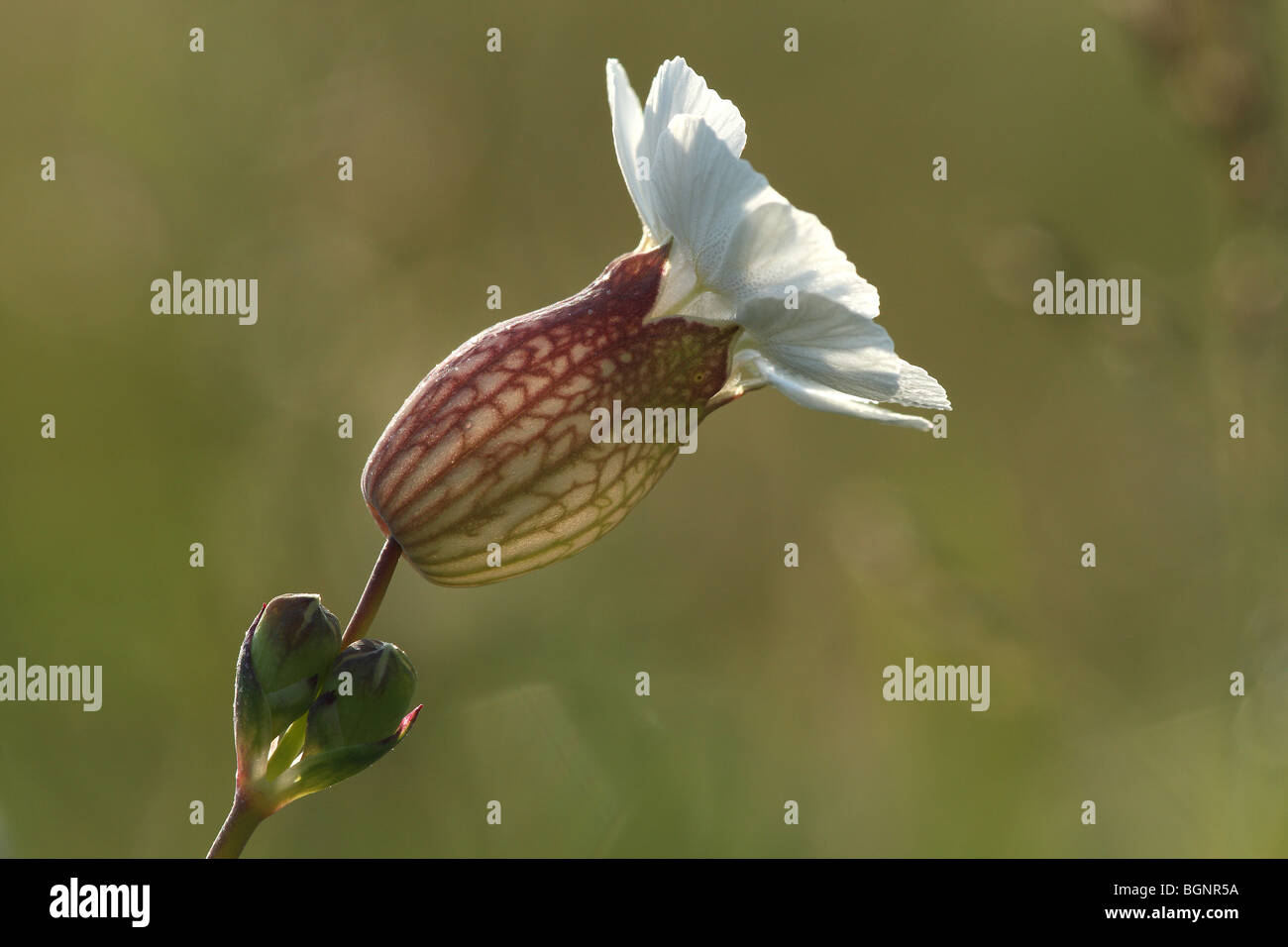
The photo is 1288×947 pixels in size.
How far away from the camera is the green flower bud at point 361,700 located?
104cm

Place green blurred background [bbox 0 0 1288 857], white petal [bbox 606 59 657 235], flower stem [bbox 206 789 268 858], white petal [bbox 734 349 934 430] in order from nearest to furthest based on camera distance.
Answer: flower stem [bbox 206 789 268 858] → white petal [bbox 734 349 934 430] → white petal [bbox 606 59 657 235] → green blurred background [bbox 0 0 1288 857]

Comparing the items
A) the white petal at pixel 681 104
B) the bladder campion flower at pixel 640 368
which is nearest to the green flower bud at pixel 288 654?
the bladder campion flower at pixel 640 368

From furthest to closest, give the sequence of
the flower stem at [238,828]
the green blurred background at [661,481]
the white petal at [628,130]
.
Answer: the green blurred background at [661,481] < the white petal at [628,130] < the flower stem at [238,828]

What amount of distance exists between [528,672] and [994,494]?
1118 mm

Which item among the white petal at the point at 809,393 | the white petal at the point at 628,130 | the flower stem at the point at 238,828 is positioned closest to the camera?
the flower stem at the point at 238,828

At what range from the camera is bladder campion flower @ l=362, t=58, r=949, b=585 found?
1173mm

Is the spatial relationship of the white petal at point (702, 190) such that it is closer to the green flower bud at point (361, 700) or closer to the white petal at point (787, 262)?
the white petal at point (787, 262)

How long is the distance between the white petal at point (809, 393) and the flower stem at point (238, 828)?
1.96ft

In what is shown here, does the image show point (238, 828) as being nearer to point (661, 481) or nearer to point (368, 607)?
point (368, 607)

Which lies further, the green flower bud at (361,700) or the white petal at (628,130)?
the white petal at (628,130)

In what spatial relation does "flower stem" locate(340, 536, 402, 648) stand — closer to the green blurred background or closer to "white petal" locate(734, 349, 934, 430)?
"white petal" locate(734, 349, 934, 430)

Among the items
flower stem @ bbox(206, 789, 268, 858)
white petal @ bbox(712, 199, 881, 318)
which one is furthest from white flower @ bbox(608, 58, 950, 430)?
flower stem @ bbox(206, 789, 268, 858)

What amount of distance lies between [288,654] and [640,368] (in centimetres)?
44

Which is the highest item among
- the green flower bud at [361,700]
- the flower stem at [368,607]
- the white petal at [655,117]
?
the white petal at [655,117]
